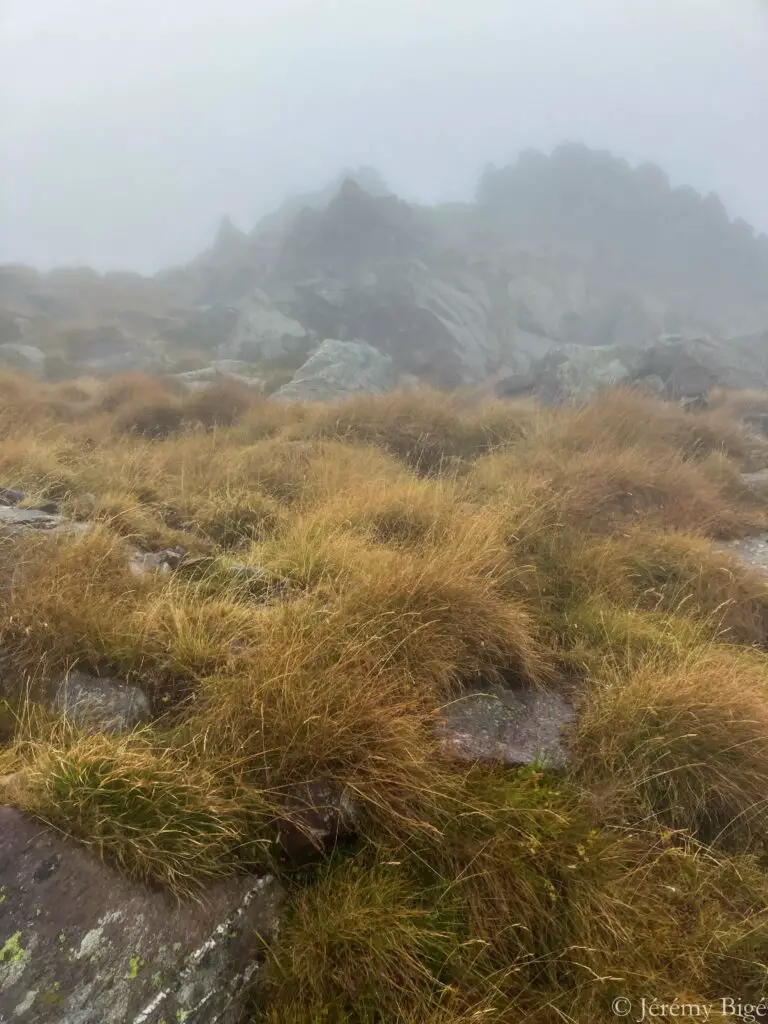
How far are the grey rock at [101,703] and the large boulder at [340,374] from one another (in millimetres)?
14048

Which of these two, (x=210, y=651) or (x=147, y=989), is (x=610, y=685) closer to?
(x=210, y=651)

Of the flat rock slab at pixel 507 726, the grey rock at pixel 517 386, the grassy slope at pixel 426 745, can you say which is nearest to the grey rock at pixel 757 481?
the grassy slope at pixel 426 745

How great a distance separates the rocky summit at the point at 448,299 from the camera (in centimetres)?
2509

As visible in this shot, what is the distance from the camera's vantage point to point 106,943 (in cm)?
161

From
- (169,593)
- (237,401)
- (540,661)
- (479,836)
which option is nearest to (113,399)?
(237,401)

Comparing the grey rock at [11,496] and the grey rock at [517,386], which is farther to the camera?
the grey rock at [517,386]

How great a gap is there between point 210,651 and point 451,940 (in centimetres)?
162

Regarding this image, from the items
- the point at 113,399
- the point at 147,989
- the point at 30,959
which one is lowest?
the point at 113,399

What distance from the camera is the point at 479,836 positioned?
205cm

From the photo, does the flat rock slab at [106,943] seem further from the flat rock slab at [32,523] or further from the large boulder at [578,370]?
the large boulder at [578,370]

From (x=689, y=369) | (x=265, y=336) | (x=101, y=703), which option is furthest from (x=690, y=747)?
(x=265, y=336)

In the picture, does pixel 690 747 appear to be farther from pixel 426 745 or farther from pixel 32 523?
pixel 32 523

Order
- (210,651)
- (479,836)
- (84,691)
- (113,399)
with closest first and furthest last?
1. (479,836)
2. (84,691)
3. (210,651)
4. (113,399)

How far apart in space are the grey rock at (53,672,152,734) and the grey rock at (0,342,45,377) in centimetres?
2308
